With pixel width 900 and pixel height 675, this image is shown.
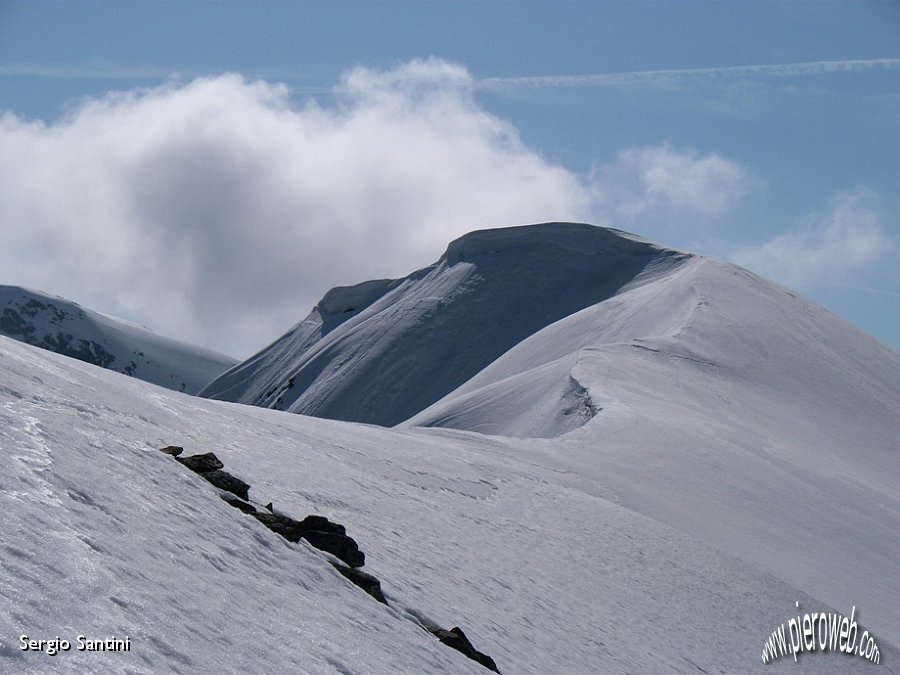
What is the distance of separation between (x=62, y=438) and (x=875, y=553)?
79.4 feet

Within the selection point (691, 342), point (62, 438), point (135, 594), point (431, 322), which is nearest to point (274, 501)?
A: point (62, 438)

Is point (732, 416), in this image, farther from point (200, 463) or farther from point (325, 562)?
point (325, 562)

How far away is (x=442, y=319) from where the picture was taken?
8350cm

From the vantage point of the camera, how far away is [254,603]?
32.0 ft

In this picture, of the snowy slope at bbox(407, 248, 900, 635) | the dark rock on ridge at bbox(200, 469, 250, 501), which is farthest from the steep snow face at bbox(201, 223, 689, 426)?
the dark rock on ridge at bbox(200, 469, 250, 501)

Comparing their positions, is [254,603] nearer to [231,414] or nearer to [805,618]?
[231,414]

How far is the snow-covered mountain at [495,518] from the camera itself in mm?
8812

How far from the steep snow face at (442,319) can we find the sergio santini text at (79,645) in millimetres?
64602

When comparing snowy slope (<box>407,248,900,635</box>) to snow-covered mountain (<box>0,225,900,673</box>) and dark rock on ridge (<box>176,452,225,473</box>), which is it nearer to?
snow-covered mountain (<box>0,225,900,673</box>)

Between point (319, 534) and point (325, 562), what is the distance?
2.15 feet

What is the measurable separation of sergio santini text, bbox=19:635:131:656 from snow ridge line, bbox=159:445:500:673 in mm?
4649

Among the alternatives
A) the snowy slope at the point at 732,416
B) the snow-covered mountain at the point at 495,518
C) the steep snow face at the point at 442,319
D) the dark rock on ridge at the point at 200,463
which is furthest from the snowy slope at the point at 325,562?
the steep snow face at the point at 442,319

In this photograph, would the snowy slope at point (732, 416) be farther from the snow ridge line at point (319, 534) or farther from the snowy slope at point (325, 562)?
the snow ridge line at point (319, 534)

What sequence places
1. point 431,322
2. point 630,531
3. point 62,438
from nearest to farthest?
point 62,438 < point 630,531 < point 431,322
